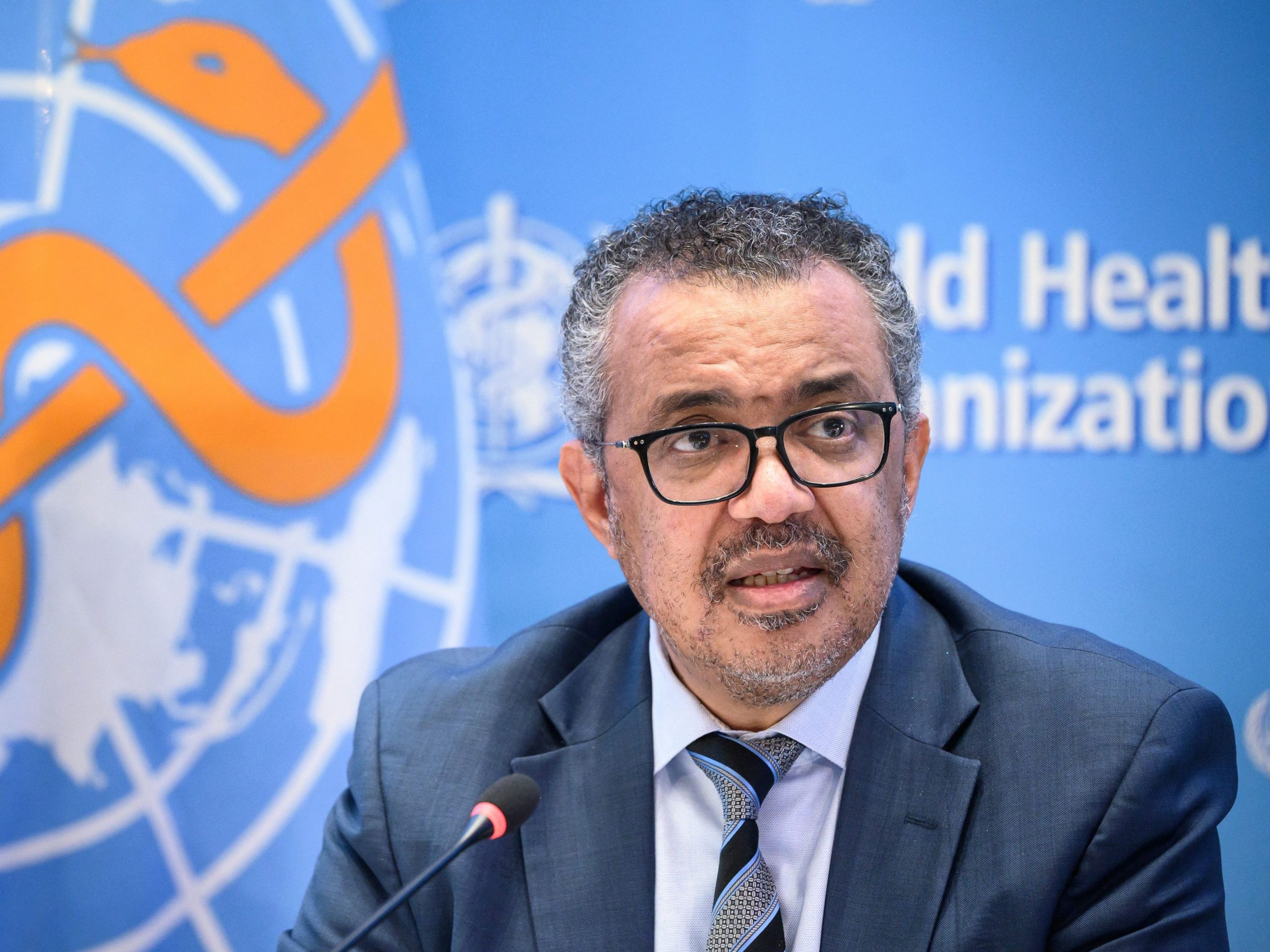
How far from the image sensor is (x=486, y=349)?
9.11 feet

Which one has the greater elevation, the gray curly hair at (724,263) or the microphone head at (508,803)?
the gray curly hair at (724,263)

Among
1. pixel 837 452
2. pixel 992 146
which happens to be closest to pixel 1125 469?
pixel 992 146

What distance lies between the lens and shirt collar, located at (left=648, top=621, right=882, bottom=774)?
1700 millimetres

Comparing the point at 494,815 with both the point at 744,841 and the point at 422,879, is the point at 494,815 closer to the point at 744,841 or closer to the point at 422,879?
the point at 422,879

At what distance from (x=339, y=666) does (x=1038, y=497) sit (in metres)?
1.77

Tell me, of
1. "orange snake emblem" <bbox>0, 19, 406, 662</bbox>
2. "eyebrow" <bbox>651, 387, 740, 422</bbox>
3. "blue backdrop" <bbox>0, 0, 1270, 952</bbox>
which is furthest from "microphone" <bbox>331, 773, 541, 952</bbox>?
"orange snake emblem" <bbox>0, 19, 406, 662</bbox>

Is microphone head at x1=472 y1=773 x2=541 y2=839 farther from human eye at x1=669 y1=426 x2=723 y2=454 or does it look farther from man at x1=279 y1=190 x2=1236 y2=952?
human eye at x1=669 y1=426 x2=723 y2=454

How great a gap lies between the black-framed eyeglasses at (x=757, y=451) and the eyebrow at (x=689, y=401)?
0.03 metres

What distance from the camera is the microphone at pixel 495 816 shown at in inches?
48.3

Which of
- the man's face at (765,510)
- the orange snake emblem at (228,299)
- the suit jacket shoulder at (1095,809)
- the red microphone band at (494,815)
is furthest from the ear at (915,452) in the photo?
the orange snake emblem at (228,299)

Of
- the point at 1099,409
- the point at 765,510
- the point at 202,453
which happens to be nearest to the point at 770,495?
the point at 765,510

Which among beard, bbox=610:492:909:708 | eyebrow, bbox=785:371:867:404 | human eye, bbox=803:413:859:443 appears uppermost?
eyebrow, bbox=785:371:867:404

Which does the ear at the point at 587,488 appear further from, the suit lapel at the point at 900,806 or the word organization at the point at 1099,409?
the word organization at the point at 1099,409

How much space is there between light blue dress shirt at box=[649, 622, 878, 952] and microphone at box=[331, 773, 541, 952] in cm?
44
